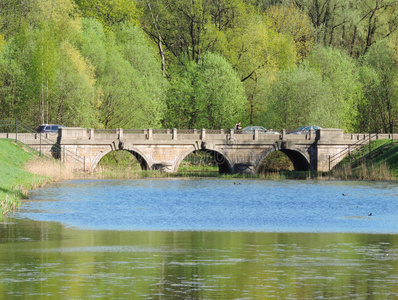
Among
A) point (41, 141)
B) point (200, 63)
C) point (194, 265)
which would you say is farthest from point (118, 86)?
point (194, 265)

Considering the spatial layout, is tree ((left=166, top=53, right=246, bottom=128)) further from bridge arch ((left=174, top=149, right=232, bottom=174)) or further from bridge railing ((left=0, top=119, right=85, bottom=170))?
bridge railing ((left=0, top=119, right=85, bottom=170))

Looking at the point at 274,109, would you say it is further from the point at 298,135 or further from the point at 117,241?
the point at 117,241

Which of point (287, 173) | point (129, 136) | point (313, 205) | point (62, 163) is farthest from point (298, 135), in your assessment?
point (313, 205)

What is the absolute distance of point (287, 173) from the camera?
73.8 m

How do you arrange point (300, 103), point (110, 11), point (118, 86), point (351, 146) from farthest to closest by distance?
1. point (110, 11)
2. point (300, 103)
3. point (118, 86)
4. point (351, 146)

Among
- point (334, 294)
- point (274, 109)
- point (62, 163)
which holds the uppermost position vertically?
point (274, 109)

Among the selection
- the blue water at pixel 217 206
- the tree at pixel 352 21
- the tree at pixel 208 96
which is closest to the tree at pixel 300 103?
the tree at pixel 208 96

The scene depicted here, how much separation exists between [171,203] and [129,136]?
98.3 feet

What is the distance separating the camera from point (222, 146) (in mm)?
76188

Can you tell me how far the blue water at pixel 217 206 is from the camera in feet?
108

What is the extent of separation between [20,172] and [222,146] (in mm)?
27715

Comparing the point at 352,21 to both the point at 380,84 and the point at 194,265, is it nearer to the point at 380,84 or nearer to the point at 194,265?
the point at 380,84

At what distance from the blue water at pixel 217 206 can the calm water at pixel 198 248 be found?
7 cm

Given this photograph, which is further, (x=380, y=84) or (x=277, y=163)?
(x=380, y=84)
